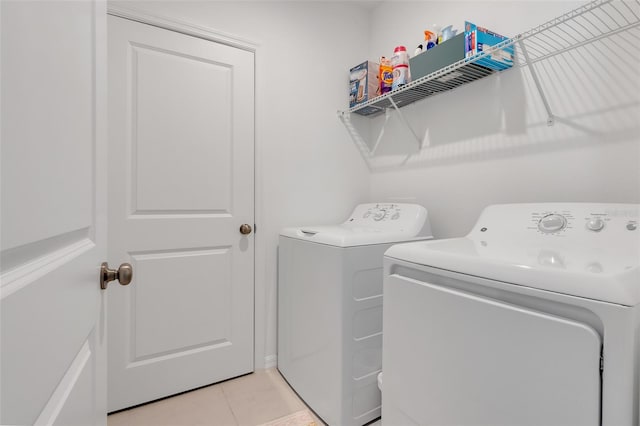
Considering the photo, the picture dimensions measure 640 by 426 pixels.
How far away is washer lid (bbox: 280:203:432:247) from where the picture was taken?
1.48 meters

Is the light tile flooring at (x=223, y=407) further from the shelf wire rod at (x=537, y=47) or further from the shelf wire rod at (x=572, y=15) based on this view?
the shelf wire rod at (x=537, y=47)

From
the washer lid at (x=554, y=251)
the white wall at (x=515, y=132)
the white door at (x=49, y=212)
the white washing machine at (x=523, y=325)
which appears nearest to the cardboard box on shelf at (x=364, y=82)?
the white wall at (x=515, y=132)

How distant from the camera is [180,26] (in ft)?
5.62

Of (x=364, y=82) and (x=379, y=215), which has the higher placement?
(x=364, y=82)

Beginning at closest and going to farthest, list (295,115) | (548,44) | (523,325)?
(523,325)
(548,44)
(295,115)

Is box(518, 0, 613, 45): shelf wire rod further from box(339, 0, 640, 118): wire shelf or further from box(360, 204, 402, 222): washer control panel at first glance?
box(360, 204, 402, 222): washer control panel

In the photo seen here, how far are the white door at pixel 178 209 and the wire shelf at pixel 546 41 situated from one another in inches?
39.6

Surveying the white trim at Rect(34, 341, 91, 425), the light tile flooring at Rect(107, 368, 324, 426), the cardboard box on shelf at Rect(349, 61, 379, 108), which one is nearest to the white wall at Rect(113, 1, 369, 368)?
the cardboard box on shelf at Rect(349, 61, 379, 108)

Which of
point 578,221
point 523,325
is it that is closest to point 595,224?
point 578,221

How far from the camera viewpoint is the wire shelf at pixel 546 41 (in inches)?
44.6

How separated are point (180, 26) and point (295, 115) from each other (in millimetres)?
827

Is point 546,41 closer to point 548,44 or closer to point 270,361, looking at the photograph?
point 548,44

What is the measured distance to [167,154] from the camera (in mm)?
1706

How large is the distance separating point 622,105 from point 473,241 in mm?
768
